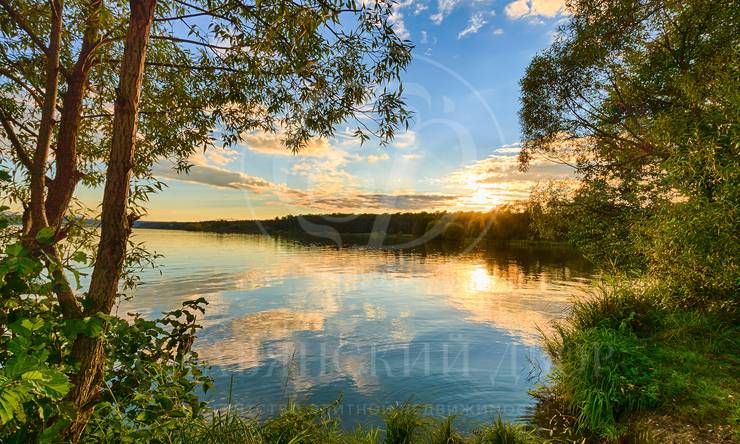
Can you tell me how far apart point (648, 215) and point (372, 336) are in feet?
38.9

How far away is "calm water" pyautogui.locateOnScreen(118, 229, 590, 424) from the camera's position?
1064 centimetres

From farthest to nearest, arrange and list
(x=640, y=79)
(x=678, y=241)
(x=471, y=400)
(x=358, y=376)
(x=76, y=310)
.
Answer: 1. (x=640, y=79)
2. (x=358, y=376)
3. (x=471, y=400)
4. (x=678, y=241)
5. (x=76, y=310)

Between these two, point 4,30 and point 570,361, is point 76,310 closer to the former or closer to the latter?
point 4,30

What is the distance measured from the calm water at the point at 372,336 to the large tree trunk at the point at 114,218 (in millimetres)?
3196

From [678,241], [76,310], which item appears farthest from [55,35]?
[678,241]

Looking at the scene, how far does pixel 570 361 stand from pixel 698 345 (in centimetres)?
319

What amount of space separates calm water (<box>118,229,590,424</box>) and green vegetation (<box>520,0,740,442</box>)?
87.3 inches

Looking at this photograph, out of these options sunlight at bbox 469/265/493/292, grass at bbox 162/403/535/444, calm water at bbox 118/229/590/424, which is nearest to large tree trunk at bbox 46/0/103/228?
grass at bbox 162/403/535/444

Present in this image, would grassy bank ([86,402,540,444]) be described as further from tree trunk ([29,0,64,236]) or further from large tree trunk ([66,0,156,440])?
tree trunk ([29,0,64,236])

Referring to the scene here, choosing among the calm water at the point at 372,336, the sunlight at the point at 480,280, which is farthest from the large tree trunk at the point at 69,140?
the sunlight at the point at 480,280

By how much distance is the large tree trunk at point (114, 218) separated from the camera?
392cm

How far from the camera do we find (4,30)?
6.80 metres

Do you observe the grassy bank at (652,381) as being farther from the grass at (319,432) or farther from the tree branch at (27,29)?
the tree branch at (27,29)

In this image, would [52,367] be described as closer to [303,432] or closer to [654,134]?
[303,432]
